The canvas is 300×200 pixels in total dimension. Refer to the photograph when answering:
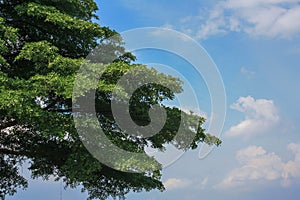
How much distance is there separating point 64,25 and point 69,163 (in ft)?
15.6

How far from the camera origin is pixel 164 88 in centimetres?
1477

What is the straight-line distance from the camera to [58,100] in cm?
1548

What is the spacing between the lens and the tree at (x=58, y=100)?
13.4 metres

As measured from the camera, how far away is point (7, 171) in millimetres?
18938

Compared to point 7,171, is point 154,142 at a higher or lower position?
lower

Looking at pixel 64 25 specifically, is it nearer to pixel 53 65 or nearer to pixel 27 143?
pixel 53 65

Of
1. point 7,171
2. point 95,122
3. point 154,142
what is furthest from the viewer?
point 7,171

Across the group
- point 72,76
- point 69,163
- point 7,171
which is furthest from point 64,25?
point 7,171

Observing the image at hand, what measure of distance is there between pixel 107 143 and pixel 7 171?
7274mm

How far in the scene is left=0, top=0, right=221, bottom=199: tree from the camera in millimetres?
13391

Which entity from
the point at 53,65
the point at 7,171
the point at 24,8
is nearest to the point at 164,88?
the point at 53,65

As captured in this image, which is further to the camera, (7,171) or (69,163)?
(7,171)

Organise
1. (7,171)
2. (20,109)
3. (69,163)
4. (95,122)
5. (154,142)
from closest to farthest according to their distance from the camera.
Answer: (20,109), (95,122), (69,163), (154,142), (7,171)

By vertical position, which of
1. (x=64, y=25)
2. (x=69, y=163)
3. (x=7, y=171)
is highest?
(x=64, y=25)
